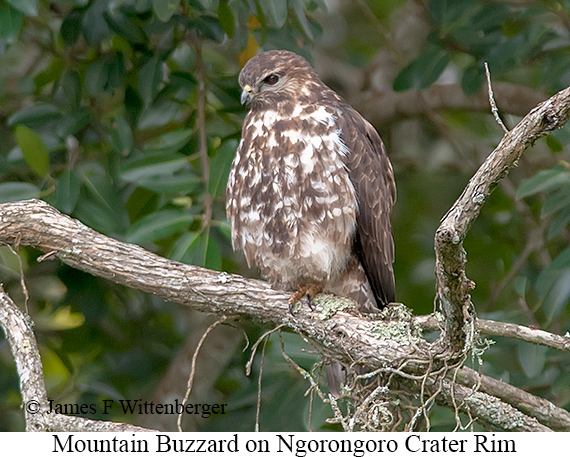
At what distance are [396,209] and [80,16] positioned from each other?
257 centimetres

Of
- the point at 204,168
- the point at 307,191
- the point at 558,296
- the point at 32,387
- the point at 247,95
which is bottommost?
the point at 32,387

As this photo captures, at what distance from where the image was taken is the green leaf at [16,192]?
131 inches

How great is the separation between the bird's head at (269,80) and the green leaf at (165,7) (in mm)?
445

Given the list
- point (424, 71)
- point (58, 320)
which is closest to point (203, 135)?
point (424, 71)

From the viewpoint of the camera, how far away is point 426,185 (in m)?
5.44

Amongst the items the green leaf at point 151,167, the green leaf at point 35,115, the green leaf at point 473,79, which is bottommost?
the green leaf at point 151,167

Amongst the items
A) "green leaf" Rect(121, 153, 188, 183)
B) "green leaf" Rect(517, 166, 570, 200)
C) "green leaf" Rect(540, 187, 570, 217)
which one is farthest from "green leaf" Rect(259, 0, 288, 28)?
"green leaf" Rect(540, 187, 570, 217)

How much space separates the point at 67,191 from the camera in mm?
3428

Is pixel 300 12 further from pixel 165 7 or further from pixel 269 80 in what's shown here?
pixel 165 7

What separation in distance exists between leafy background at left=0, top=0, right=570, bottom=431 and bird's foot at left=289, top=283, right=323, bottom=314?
1.22 feet

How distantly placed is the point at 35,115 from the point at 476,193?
2.49 metres

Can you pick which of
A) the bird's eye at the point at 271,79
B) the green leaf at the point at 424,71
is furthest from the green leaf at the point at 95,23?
the green leaf at the point at 424,71

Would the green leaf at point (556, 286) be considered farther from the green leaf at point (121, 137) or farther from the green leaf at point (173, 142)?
the green leaf at point (121, 137)
